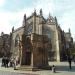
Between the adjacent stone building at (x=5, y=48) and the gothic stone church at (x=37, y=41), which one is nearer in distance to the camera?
the gothic stone church at (x=37, y=41)

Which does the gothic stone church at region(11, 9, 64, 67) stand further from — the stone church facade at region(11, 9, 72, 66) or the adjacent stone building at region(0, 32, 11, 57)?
the adjacent stone building at region(0, 32, 11, 57)

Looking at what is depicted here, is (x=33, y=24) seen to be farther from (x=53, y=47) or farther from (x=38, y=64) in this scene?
(x=38, y=64)

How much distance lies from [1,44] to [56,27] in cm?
3098

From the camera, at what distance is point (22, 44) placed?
99.6 feet

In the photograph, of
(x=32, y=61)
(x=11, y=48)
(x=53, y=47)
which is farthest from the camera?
(x=11, y=48)

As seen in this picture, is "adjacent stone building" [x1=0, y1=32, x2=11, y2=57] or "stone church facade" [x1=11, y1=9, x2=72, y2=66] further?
"adjacent stone building" [x1=0, y1=32, x2=11, y2=57]

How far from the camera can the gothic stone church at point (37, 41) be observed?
96.3 ft

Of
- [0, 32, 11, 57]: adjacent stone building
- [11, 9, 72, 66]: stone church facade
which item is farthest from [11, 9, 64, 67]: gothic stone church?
[0, 32, 11, 57]: adjacent stone building

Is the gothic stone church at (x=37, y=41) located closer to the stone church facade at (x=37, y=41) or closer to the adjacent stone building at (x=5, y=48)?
the stone church facade at (x=37, y=41)

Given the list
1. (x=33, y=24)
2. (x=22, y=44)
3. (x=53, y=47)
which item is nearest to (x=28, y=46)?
(x=22, y=44)

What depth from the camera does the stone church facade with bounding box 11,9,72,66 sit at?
2939 centimetres

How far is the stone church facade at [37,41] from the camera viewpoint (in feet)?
96.4

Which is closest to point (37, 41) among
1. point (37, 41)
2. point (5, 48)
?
point (37, 41)

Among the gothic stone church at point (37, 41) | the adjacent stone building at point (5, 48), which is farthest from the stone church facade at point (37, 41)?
the adjacent stone building at point (5, 48)
